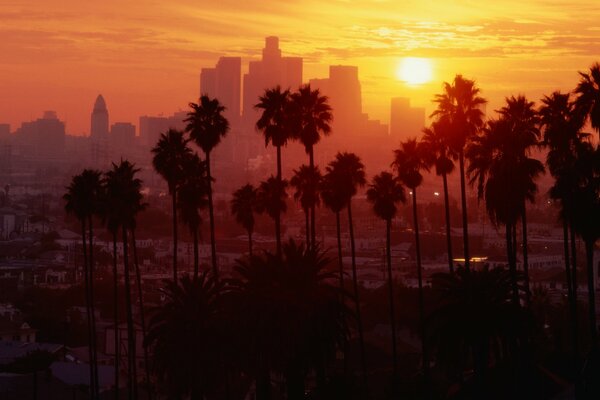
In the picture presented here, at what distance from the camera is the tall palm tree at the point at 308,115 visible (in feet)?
153

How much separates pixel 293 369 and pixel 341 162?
17.2m

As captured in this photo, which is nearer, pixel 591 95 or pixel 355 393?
pixel 591 95

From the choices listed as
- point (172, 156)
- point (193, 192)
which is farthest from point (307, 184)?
point (172, 156)

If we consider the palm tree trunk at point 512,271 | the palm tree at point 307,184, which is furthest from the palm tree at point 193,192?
the palm tree trunk at point 512,271

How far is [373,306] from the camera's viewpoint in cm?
7888

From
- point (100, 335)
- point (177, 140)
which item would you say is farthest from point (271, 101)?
point (100, 335)

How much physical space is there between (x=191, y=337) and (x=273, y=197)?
15.8 meters

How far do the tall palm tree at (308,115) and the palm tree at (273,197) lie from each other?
3255 millimetres

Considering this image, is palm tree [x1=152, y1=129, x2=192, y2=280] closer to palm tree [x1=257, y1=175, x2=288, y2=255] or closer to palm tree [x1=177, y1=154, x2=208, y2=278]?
palm tree [x1=177, y1=154, x2=208, y2=278]

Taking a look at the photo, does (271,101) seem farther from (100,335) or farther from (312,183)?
(100,335)

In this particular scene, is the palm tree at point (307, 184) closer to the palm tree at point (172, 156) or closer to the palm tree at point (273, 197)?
the palm tree at point (273, 197)

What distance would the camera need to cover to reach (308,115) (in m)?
47.0

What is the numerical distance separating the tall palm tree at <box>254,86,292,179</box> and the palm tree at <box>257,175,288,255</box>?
3575 millimetres

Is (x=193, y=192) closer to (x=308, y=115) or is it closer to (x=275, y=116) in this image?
(x=275, y=116)
